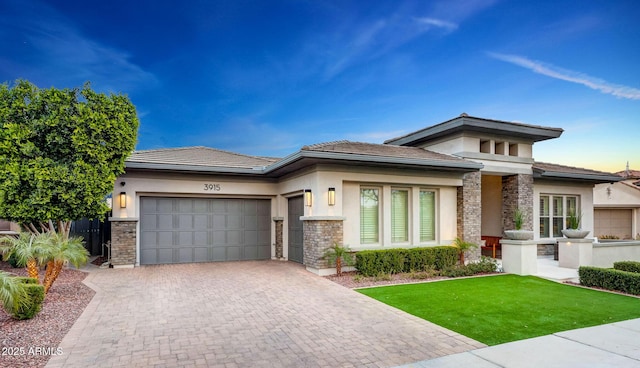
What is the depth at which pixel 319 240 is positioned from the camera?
10.9 metres

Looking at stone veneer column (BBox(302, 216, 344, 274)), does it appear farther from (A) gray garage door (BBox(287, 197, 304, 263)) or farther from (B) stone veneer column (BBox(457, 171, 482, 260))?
(B) stone veneer column (BBox(457, 171, 482, 260))

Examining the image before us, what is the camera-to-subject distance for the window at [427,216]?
1295cm

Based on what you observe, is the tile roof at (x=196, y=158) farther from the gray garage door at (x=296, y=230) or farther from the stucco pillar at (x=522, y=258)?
the stucco pillar at (x=522, y=258)

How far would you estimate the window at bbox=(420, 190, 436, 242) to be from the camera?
510 inches

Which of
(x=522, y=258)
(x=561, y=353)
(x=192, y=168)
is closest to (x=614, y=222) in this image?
(x=522, y=258)

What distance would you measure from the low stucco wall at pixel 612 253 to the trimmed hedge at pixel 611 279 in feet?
11.6

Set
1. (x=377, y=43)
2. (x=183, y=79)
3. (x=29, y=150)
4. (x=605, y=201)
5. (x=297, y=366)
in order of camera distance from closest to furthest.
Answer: (x=297, y=366) → (x=29, y=150) → (x=377, y=43) → (x=183, y=79) → (x=605, y=201)

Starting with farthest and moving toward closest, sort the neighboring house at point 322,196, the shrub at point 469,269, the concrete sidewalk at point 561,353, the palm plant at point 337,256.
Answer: the neighboring house at point 322,196, the shrub at point 469,269, the palm plant at point 337,256, the concrete sidewalk at point 561,353

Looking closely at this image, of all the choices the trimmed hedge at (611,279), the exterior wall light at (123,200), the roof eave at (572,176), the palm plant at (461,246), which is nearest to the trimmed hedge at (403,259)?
the palm plant at (461,246)

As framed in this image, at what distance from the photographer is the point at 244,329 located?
588cm

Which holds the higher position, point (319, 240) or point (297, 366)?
point (319, 240)

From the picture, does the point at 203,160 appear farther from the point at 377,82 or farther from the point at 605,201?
the point at 605,201

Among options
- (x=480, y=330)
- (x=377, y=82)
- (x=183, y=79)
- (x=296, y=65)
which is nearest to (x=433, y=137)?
(x=377, y=82)

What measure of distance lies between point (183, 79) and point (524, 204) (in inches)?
669
